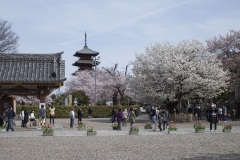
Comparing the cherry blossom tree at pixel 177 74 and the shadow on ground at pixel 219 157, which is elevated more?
the cherry blossom tree at pixel 177 74

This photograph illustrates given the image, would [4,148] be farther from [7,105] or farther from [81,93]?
[81,93]

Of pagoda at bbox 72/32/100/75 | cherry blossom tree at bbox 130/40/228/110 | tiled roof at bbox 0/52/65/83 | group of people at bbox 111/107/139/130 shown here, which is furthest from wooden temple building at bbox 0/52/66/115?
pagoda at bbox 72/32/100/75

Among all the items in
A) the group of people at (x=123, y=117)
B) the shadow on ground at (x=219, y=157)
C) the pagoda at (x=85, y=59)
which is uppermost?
the pagoda at (x=85, y=59)

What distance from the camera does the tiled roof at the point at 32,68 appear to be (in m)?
25.3

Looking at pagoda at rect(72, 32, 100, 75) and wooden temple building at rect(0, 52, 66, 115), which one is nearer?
wooden temple building at rect(0, 52, 66, 115)

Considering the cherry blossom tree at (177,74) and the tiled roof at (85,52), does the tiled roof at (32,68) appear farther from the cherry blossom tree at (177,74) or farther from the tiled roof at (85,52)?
the tiled roof at (85,52)

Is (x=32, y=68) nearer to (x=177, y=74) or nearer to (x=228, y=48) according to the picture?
(x=177, y=74)

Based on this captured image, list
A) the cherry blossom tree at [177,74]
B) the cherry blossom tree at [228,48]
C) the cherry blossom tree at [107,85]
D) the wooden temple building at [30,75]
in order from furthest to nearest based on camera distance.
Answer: the cherry blossom tree at [107,85], the cherry blossom tree at [228,48], the cherry blossom tree at [177,74], the wooden temple building at [30,75]

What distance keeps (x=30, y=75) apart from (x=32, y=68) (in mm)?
893

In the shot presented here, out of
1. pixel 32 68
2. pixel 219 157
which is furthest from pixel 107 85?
pixel 219 157

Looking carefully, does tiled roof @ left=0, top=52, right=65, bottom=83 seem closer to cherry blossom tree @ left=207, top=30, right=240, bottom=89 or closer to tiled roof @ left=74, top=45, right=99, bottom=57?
cherry blossom tree @ left=207, top=30, right=240, bottom=89

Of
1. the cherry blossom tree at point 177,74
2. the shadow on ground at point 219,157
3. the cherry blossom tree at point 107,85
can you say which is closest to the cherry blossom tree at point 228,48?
the cherry blossom tree at point 177,74

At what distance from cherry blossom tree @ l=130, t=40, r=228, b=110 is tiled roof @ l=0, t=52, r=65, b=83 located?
12.3 m

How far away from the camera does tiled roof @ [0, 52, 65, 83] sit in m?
25.3
